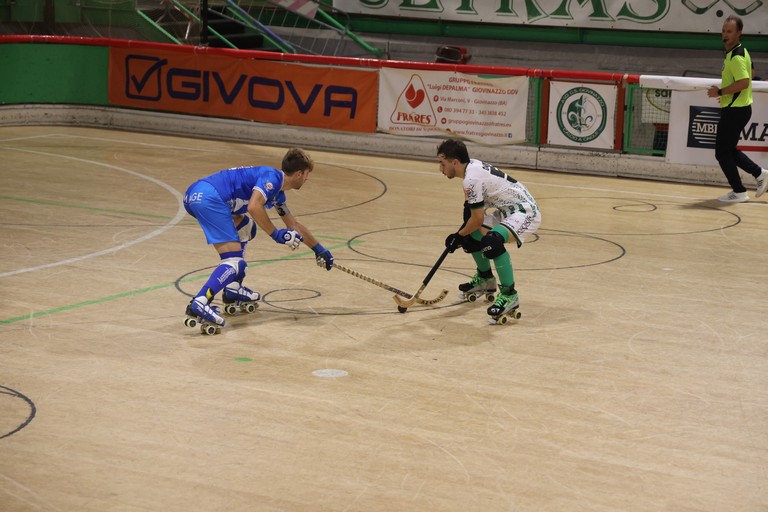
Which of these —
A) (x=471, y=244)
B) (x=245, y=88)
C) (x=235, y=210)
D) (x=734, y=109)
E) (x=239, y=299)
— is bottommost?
(x=239, y=299)

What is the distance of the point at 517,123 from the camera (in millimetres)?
16703

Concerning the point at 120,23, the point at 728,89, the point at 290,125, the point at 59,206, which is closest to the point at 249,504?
the point at 59,206

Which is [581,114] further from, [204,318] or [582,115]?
[204,318]

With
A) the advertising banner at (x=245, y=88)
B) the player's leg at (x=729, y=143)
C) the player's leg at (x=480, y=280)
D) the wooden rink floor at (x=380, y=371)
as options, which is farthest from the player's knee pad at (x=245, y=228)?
the advertising banner at (x=245, y=88)

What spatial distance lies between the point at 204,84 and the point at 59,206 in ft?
21.3

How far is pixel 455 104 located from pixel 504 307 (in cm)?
859

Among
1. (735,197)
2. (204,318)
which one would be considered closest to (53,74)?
(735,197)

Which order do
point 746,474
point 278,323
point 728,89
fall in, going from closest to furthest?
point 746,474
point 278,323
point 728,89

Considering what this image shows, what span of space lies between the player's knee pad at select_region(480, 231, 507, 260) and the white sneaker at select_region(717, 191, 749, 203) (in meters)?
6.58

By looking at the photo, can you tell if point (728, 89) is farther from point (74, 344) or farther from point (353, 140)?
point (74, 344)

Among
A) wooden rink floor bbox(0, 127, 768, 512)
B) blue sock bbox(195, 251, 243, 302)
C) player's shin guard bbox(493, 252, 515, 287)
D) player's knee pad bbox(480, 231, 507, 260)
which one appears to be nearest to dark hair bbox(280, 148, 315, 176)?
blue sock bbox(195, 251, 243, 302)

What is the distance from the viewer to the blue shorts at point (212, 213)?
8.62 meters

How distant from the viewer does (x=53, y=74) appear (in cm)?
1994

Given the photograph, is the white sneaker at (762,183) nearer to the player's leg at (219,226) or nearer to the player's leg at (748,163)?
the player's leg at (748,163)
